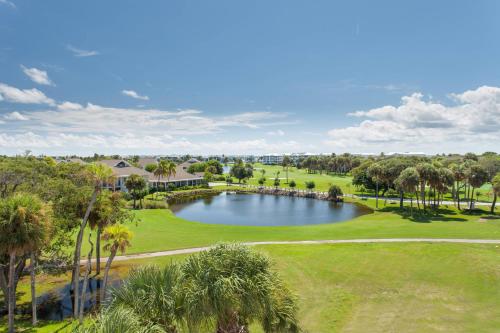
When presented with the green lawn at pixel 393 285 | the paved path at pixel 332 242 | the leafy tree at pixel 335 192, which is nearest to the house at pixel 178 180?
the leafy tree at pixel 335 192

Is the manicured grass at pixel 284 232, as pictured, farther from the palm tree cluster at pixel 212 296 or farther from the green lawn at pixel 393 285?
the palm tree cluster at pixel 212 296

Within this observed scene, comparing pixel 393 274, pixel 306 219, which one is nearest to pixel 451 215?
pixel 306 219

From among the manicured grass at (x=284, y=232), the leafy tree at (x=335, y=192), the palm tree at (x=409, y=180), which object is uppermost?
the palm tree at (x=409, y=180)

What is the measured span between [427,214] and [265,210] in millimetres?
30866

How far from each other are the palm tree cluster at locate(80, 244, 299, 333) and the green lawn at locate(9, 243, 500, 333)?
72.9 inches

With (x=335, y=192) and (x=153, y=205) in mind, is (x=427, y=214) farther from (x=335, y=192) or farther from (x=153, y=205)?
(x=153, y=205)

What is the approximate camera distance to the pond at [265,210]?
174ft

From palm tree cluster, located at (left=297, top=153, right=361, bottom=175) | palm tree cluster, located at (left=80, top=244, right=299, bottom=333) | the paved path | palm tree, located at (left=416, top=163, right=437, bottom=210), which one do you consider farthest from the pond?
palm tree cluster, located at (left=297, top=153, right=361, bottom=175)

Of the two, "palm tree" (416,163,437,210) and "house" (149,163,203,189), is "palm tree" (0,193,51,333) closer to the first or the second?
"palm tree" (416,163,437,210)

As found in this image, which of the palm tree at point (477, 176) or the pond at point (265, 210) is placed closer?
the palm tree at point (477, 176)

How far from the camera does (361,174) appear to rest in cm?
7981

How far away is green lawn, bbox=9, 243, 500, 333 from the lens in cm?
1623

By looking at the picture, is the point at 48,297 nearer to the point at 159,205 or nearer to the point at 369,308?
the point at 369,308

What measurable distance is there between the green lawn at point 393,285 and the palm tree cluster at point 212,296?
1.85 m
